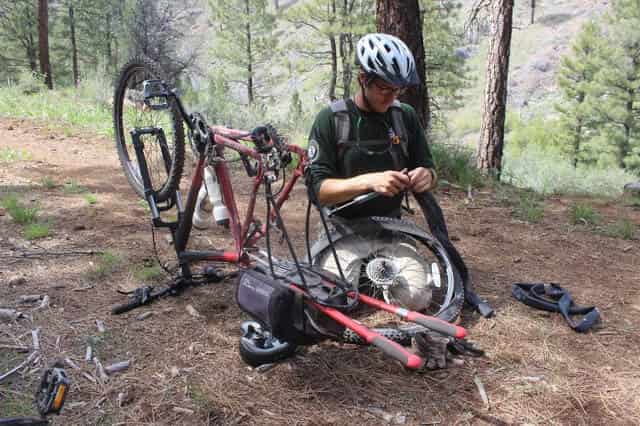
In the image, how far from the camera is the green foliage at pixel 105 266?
3.75m

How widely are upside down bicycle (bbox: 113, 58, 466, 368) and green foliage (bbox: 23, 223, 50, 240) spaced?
129 cm

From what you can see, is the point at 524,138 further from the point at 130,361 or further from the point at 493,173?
the point at 130,361

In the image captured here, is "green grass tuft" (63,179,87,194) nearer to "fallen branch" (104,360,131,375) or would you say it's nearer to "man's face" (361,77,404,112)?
"fallen branch" (104,360,131,375)

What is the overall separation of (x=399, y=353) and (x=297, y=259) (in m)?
1.12

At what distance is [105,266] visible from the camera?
384cm

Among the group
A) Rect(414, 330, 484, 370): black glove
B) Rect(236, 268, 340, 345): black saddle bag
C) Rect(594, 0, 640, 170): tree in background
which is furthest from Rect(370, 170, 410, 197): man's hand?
Rect(594, 0, 640, 170): tree in background

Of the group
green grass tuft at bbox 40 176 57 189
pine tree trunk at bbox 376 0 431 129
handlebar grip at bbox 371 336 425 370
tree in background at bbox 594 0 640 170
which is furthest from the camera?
tree in background at bbox 594 0 640 170

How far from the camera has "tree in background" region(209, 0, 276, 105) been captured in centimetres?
3309

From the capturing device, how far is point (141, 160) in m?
3.80

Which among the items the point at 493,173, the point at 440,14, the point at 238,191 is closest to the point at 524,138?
the point at 440,14

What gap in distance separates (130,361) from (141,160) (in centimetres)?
164

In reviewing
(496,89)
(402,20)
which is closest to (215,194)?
(402,20)

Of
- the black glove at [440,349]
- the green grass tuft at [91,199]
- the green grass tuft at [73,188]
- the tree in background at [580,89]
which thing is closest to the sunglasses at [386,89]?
the black glove at [440,349]

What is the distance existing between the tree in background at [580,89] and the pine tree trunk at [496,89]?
101 ft
